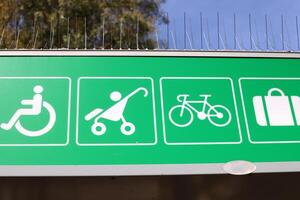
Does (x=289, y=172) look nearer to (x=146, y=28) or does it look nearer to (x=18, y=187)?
(x=18, y=187)

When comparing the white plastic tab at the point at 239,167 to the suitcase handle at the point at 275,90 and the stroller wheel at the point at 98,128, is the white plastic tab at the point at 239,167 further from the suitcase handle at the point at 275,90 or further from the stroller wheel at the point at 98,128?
the stroller wheel at the point at 98,128

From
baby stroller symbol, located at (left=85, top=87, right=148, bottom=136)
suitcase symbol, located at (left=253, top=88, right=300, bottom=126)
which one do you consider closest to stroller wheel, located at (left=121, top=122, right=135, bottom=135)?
baby stroller symbol, located at (left=85, top=87, right=148, bottom=136)

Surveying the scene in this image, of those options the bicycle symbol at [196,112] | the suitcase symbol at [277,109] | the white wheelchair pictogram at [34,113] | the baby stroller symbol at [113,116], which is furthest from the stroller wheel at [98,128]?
the suitcase symbol at [277,109]

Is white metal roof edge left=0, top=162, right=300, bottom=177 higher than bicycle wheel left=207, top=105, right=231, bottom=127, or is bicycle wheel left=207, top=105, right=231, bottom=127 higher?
bicycle wheel left=207, top=105, right=231, bottom=127

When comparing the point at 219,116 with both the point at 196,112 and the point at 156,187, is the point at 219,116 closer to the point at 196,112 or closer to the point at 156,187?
the point at 196,112

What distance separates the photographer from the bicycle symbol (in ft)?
8.42

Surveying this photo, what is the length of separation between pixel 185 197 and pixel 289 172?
68 centimetres

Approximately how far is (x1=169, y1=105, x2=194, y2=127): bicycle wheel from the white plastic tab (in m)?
0.32

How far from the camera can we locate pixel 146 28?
1226 cm

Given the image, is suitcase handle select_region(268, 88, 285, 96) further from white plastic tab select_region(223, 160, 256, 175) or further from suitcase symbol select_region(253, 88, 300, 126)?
white plastic tab select_region(223, 160, 256, 175)

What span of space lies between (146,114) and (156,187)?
0.46 metres

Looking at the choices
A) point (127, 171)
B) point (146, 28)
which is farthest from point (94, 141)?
point (146, 28)

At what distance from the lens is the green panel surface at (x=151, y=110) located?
243 cm

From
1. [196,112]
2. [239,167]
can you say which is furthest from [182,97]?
[239,167]
